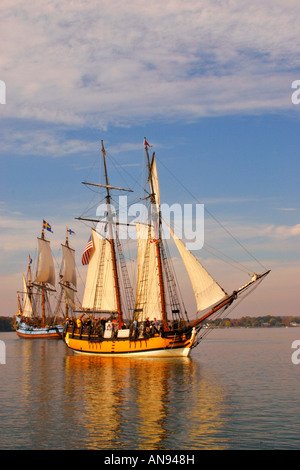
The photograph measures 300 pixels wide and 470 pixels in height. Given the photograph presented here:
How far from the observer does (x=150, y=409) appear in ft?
83.1

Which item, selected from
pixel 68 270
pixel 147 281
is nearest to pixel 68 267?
pixel 68 270

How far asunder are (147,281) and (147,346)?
29.0ft

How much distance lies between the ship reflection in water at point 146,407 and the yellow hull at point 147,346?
5235mm

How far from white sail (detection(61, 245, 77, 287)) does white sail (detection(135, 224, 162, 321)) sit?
169ft

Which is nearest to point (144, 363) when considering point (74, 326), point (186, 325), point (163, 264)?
point (186, 325)

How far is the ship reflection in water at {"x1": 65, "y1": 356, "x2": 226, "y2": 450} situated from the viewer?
19.4 metres

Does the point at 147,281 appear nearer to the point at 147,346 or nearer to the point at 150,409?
the point at 147,346

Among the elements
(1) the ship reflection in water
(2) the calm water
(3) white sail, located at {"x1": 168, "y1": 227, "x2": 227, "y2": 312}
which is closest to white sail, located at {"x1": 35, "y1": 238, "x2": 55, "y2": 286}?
(2) the calm water

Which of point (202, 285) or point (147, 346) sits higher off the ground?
point (202, 285)

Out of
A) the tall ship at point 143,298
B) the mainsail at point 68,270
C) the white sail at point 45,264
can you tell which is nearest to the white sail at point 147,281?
the tall ship at point 143,298

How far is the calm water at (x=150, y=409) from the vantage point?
19.4m

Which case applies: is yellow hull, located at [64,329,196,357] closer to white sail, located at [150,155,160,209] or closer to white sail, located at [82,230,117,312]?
white sail, located at [82,230,117,312]

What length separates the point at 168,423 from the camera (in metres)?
22.1

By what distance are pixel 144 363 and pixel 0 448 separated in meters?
29.9
